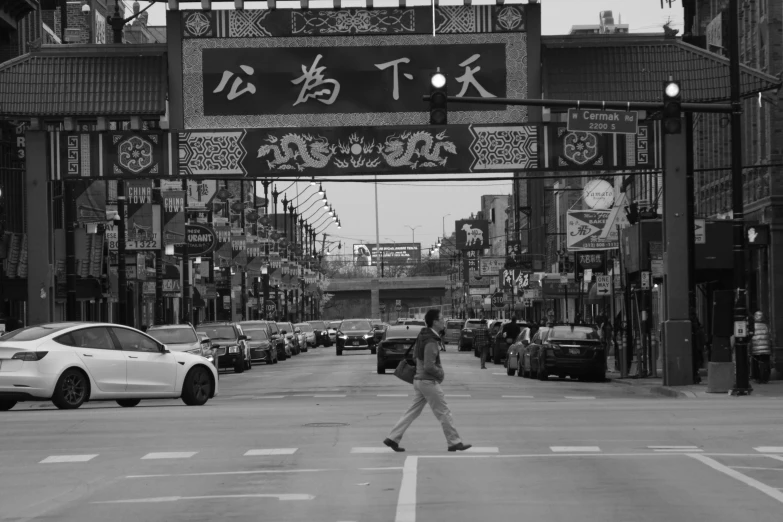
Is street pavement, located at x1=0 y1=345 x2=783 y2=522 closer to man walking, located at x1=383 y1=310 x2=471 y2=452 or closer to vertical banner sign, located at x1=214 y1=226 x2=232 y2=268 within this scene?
man walking, located at x1=383 y1=310 x2=471 y2=452

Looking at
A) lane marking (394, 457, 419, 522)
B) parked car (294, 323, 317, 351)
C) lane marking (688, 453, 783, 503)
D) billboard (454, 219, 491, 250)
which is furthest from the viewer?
billboard (454, 219, 491, 250)

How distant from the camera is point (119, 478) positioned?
15031mm

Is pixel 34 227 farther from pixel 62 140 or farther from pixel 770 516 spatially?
pixel 770 516

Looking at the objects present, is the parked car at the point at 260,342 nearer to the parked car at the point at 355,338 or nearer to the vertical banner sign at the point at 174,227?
the vertical banner sign at the point at 174,227

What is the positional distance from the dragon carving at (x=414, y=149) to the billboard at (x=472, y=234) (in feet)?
325

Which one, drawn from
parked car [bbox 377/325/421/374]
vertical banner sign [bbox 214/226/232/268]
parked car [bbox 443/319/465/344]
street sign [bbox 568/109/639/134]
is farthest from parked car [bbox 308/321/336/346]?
street sign [bbox 568/109/639/134]

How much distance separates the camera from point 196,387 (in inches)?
1088

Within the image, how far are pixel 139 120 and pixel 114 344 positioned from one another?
1019cm

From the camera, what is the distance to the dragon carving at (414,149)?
34.4m

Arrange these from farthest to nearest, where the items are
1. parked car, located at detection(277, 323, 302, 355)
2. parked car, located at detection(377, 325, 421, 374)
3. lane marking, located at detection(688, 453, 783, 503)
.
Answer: parked car, located at detection(277, 323, 302, 355) < parked car, located at detection(377, 325, 421, 374) < lane marking, located at detection(688, 453, 783, 503)

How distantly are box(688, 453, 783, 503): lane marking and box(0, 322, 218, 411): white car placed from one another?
12.6 m

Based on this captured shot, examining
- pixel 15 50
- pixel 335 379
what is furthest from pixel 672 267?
pixel 15 50

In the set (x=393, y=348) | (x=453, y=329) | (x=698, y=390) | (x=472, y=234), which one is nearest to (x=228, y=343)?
(x=393, y=348)

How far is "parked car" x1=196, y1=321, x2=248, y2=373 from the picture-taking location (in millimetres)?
49281
